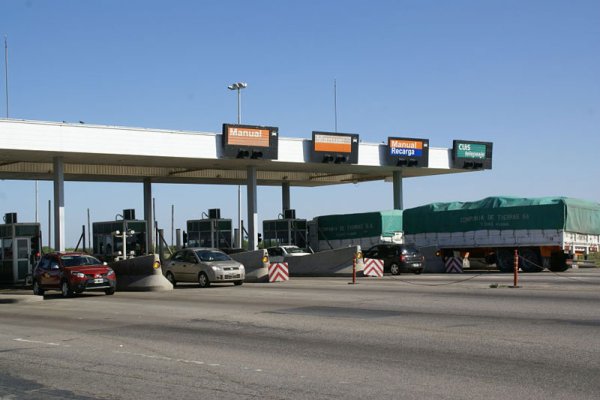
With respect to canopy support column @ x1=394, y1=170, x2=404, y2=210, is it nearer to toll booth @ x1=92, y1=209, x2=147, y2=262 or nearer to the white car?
the white car

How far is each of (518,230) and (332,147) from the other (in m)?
10.9

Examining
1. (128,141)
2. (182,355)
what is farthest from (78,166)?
(182,355)

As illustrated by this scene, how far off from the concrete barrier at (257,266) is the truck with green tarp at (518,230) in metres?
11.2

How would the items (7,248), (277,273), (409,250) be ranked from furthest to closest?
(409,250)
(7,248)
(277,273)

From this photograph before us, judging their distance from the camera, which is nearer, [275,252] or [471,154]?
[275,252]

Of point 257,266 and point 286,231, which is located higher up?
point 286,231

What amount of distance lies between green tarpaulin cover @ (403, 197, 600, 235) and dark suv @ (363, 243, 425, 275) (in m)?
3.34

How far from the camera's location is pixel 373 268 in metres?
34.6

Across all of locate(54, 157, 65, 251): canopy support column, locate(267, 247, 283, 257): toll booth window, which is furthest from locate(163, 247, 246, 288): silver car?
locate(267, 247, 283, 257): toll booth window

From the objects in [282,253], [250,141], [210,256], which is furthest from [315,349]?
[282,253]

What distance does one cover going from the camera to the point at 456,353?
36.2 feet

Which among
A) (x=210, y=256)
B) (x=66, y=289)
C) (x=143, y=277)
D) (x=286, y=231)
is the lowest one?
(x=66, y=289)

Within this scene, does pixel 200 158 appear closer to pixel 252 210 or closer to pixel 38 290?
pixel 252 210

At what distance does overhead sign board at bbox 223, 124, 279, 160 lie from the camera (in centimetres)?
3838
